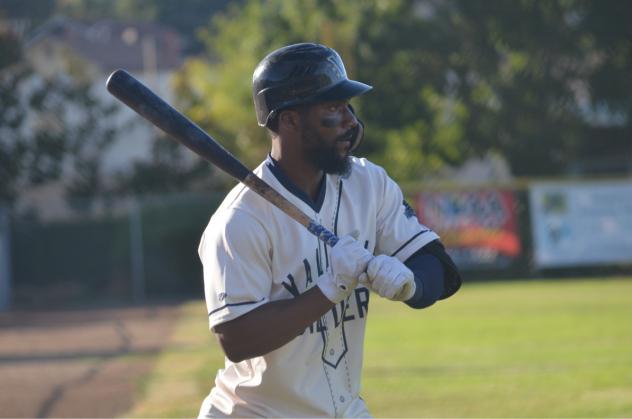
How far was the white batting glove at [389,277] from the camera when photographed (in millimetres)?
3607

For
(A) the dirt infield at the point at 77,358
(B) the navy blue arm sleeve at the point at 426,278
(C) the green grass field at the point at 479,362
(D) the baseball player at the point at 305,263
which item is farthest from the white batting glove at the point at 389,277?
(A) the dirt infield at the point at 77,358

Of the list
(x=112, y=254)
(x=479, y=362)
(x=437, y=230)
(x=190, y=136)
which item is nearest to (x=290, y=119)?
(x=190, y=136)

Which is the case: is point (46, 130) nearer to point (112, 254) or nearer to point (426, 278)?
point (112, 254)

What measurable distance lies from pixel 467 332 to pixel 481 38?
1541 centimetres

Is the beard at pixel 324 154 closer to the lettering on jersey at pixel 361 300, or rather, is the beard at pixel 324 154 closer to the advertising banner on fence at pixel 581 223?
the lettering on jersey at pixel 361 300

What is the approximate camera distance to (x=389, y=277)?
361cm

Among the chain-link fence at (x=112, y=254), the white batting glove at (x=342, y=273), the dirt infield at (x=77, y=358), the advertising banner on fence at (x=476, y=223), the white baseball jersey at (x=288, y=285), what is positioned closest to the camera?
the white batting glove at (x=342, y=273)

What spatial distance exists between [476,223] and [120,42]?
3314 cm

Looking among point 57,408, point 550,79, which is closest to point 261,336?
point 57,408

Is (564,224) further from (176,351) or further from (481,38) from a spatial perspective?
(176,351)

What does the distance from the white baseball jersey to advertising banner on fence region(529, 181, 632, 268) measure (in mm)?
20762

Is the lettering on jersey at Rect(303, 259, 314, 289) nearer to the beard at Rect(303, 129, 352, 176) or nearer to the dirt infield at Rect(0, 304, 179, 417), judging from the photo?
the beard at Rect(303, 129, 352, 176)

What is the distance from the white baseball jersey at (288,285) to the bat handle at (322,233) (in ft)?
0.24

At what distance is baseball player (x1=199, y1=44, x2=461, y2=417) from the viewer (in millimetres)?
3650
